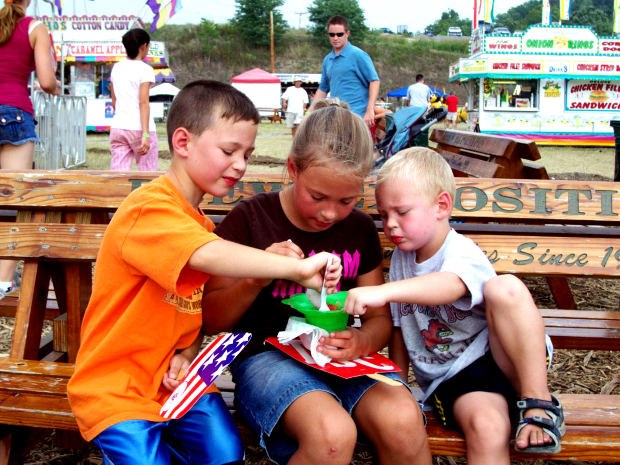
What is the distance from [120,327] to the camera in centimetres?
207

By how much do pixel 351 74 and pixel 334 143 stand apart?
5.70 metres

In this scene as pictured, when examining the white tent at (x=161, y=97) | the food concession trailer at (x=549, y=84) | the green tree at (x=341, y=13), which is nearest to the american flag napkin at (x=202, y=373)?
the food concession trailer at (x=549, y=84)

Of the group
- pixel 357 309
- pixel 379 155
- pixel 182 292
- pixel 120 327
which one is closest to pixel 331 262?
pixel 357 309

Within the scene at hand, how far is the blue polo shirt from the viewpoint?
7668 millimetres

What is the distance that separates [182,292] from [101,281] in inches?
11.5

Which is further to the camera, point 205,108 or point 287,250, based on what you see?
point 205,108

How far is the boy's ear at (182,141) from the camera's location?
2.23 meters

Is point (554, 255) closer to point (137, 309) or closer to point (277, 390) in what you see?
point (277, 390)

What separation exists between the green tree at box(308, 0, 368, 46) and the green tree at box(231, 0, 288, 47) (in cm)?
365

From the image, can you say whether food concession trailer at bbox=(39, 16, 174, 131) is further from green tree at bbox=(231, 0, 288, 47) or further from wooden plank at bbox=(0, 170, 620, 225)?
green tree at bbox=(231, 0, 288, 47)

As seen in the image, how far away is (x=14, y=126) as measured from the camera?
459cm

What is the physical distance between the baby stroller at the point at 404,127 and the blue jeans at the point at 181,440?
13.9 ft

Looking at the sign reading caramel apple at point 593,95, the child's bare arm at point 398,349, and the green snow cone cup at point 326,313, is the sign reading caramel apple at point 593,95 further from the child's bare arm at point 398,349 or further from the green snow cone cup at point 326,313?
the green snow cone cup at point 326,313

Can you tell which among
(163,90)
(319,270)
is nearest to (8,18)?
(319,270)
